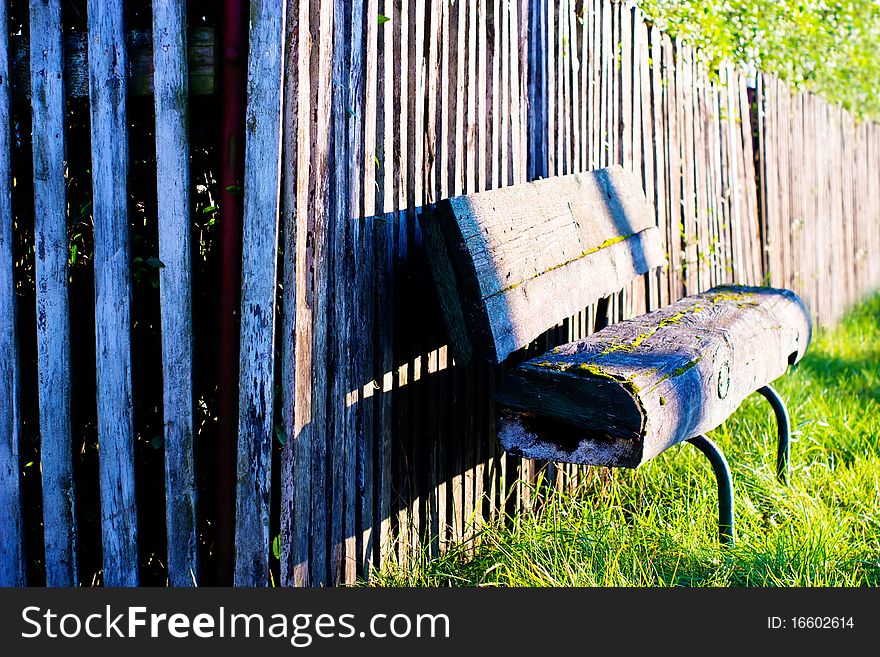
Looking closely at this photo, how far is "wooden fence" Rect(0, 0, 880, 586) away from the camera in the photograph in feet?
7.16

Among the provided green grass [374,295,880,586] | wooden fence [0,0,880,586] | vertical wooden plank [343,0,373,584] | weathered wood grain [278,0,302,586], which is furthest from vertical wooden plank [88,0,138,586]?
green grass [374,295,880,586]

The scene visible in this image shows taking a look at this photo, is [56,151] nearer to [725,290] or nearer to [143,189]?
[143,189]

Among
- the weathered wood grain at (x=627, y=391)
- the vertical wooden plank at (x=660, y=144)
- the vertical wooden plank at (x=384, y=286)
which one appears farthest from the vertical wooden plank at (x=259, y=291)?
the vertical wooden plank at (x=660, y=144)

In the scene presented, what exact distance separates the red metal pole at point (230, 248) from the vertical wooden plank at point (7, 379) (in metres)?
0.58

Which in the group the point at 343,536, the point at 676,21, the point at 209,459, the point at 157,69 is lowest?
the point at 343,536

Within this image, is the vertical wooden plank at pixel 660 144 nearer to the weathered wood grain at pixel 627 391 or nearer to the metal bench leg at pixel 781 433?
the metal bench leg at pixel 781 433

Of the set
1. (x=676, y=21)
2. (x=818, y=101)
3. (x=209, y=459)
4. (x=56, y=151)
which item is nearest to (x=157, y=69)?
(x=56, y=151)

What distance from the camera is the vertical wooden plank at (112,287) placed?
223cm

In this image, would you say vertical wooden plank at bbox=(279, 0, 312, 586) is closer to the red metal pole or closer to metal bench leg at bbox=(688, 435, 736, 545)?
the red metal pole

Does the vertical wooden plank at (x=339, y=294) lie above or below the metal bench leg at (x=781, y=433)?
above

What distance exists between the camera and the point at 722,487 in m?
2.92

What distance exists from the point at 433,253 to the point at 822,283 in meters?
5.67

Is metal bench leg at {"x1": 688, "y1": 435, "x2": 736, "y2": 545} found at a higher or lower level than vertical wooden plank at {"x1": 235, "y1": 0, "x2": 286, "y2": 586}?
lower

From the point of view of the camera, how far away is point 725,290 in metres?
3.92
